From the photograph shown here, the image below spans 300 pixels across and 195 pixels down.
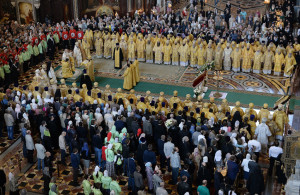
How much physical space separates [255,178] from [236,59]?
1074 cm

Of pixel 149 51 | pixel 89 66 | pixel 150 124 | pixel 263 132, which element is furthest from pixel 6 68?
pixel 263 132

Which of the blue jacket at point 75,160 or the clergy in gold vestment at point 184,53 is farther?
the clergy in gold vestment at point 184,53

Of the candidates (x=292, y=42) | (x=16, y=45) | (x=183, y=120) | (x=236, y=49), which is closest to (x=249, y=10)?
(x=292, y=42)

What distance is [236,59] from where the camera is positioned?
22.3 meters

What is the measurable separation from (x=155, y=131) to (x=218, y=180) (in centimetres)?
315

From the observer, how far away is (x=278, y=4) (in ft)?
112

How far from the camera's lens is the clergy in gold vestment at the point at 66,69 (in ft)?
71.2

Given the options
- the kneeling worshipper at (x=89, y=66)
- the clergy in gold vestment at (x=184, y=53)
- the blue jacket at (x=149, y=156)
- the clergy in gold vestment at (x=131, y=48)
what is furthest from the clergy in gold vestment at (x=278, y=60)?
the blue jacket at (x=149, y=156)

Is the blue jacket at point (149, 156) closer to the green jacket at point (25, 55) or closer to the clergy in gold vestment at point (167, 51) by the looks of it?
the clergy in gold vestment at point (167, 51)

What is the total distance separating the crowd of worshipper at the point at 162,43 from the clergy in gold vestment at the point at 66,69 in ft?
4.98

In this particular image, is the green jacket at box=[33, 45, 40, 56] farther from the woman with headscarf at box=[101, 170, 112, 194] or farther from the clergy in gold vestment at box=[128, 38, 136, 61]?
the woman with headscarf at box=[101, 170, 112, 194]

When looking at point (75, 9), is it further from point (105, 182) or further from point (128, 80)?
point (105, 182)

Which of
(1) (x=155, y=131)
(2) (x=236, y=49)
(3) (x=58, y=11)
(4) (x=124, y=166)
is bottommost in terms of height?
(4) (x=124, y=166)

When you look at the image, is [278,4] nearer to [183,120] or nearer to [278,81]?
[278,81]
